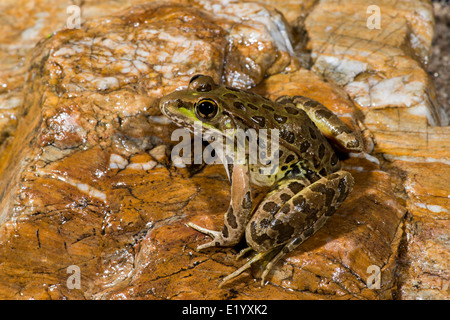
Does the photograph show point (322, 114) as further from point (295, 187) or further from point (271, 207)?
point (271, 207)

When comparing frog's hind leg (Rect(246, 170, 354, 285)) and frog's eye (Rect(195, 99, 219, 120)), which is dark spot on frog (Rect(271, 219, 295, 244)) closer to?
frog's hind leg (Rect(246, 170, 354, 285))

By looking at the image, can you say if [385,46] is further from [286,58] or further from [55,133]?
[55,133]

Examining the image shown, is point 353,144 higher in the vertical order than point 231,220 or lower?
higher

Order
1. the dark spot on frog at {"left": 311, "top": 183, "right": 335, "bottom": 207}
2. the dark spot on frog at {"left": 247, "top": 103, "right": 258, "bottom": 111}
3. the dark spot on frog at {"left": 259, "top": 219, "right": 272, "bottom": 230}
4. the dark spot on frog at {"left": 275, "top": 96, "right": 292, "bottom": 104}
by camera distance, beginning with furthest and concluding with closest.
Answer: the dark spot on frog at {"left": 275, "top": 96, "right": 292, "bottom": 104} < the dark spot on frog at {"left": 247, "top": 103, "right": 258, "bottom": 111} < the dark spot on frog at {"left": 311, "top": 183, "right": 335, "bottom": 207} < the dark spot on frog at {"left": 259, "top": 219, "right": 272, "bottom": 230}

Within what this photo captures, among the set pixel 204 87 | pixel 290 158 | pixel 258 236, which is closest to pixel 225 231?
pixel 258 236

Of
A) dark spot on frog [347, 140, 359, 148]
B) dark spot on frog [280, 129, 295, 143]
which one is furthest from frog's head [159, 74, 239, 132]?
dark spot on frog [347, 140, 359, 148]

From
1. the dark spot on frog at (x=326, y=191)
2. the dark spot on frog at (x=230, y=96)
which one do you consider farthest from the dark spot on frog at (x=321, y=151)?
the dark spot on frog at (x=230, y=96)

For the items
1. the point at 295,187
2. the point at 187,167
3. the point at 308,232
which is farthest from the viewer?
the point at 187,167

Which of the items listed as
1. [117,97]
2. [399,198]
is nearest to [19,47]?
[117,97]
